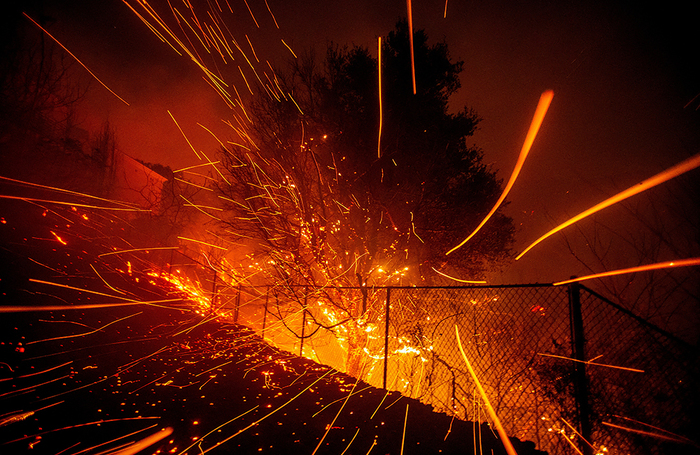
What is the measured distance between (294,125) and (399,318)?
525 cm

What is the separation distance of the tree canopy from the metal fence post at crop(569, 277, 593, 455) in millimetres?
4172

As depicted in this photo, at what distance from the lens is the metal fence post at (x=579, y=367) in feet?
8.50

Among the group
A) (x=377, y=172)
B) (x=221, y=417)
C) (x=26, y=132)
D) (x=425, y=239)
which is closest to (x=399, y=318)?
(x=425, y=239)

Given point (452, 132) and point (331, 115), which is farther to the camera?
point (452, 132)

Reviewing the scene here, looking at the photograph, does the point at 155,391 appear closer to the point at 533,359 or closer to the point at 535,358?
the point at 533,359

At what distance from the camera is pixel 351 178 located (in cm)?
698

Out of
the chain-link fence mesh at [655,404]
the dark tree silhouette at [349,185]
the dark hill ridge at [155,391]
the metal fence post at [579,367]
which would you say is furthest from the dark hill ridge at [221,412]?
the dark tree silhouette at [349,185]

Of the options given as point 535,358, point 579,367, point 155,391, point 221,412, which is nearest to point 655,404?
point 535,358

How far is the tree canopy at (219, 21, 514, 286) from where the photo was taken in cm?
690

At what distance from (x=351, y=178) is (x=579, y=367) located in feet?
17.6

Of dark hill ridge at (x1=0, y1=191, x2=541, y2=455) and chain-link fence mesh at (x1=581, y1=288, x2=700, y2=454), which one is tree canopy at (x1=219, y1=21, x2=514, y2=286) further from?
chain-link fence mesh at (x1=581, y1=288, x2=700, y2=454)

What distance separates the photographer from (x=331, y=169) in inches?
280

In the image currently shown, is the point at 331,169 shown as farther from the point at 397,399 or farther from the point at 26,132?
the point at 26,132

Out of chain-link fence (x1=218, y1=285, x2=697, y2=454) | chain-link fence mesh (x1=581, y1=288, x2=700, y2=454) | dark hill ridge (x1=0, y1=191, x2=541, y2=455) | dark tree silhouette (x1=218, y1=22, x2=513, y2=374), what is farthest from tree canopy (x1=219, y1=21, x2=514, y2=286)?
chain-link fence mesh (x1=581, y1=288, x2=700, y2=454)
